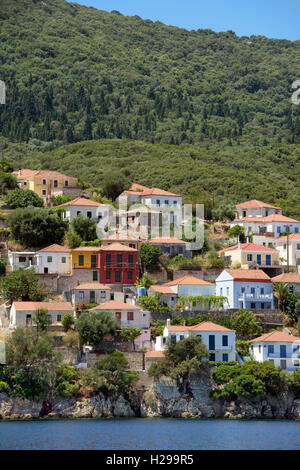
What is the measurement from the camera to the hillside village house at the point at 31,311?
251 ft

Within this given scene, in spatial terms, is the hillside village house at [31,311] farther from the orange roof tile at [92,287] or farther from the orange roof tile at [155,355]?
the orange roof tile at [155,355]

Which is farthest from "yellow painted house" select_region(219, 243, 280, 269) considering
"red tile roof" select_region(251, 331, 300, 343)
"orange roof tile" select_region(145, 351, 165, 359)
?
"orange roof tile" select_region(145, 351, 165, 359)

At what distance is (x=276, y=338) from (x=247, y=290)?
10.6 metres

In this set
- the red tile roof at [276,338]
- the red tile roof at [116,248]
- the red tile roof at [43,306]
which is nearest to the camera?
the red tile roof at [276,338]

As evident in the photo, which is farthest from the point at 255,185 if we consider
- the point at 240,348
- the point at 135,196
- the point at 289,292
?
the point at 240,348

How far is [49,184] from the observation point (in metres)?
113

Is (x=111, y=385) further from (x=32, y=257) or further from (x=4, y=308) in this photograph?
(x=32, y=257)

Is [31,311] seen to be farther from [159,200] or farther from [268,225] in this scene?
[268,225]

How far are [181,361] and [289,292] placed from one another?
62.6ft

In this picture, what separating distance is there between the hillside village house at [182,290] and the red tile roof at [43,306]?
900 centimetres

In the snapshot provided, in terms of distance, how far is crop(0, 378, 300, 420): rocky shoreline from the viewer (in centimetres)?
6712

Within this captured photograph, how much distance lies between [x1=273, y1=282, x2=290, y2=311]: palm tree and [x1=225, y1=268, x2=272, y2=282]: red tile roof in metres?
1.06

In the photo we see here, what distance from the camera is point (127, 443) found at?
5191cm

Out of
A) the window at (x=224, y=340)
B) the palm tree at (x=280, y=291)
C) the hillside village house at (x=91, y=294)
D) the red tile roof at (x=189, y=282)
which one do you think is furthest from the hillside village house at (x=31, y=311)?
the palm tree at (x=280, y=291)
